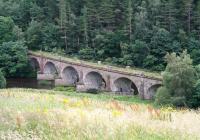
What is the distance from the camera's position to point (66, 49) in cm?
7825

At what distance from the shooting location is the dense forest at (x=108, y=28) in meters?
66.3

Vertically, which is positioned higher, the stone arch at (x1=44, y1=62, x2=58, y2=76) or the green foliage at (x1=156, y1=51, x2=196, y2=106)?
the stone arch at (x1=44, y1=62, x2=58, y2=76)

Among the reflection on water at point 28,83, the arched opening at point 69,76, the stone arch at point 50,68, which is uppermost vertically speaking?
the stone arch at point 50,68

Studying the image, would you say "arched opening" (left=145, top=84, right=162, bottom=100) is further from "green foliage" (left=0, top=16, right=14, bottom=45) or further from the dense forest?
"green foliage" (left=0, top=16, right=14, bottom=45)

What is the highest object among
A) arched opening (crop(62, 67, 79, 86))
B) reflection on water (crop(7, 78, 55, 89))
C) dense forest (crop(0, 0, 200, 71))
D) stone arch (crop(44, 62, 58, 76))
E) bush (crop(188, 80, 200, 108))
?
dense forest (crop(0, 0, 200, 71))

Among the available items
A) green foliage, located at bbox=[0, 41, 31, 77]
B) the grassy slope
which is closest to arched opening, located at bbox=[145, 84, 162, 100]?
the grassy slope

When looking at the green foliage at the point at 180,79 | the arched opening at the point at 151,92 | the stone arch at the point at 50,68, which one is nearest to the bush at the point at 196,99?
the green foliage at the point at 180,79

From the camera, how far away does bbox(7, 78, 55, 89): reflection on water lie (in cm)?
6756

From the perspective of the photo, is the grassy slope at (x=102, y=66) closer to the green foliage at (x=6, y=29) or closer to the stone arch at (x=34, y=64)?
the stone arch at (x=34, y=64)

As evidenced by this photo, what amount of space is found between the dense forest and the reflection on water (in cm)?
594

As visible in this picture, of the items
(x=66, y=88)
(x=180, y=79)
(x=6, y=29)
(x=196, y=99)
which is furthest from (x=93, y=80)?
(x=196, y=99)

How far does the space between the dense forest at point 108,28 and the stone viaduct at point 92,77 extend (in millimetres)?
4670

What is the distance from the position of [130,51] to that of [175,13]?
890 centimetres

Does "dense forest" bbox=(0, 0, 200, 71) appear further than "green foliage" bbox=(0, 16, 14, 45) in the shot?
No
